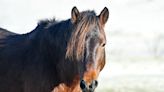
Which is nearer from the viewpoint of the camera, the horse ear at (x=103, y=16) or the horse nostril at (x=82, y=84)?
the horse nostril at (x=82, y=84)

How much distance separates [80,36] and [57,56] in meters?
0.76

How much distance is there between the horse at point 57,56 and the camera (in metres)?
8.34

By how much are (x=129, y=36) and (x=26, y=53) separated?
25421 millimetres

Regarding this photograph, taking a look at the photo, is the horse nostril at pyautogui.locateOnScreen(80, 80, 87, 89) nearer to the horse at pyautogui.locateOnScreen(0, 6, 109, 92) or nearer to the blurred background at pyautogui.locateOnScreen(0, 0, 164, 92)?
the horse at pyautogui.locateOnScreen(0, 6, 109, 92)

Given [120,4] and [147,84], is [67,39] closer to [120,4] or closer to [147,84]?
[147,84]

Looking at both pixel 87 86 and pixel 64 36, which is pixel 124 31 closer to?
pixel 64 36

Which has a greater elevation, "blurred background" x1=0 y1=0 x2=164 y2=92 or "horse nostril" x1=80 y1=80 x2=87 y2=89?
"blurred background" x1=0 y1=0 x2=164 y2=92

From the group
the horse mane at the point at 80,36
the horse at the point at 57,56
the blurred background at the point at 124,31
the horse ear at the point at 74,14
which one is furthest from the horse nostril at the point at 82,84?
the blurred background at the point at 124,31

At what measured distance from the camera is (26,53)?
9.53 m

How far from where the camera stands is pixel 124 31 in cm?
3675

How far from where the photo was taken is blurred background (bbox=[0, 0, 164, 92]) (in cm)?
1926

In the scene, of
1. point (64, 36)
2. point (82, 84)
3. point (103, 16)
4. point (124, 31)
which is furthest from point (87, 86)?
point (124, 31)

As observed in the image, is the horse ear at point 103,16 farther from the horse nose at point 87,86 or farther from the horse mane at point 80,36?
the horse nose at point 87,86

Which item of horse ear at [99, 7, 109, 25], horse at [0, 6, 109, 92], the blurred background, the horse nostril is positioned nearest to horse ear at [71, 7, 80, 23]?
horse at [0, 6, 109, 92]
